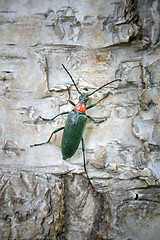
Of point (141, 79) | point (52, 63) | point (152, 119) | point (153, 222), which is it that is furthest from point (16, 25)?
point (153, 222)

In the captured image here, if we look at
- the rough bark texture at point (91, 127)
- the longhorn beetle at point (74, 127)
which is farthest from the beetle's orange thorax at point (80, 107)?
the rough bark texture at point (91, 127)

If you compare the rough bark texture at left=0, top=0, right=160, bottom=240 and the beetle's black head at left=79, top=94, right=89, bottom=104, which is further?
the beetle's black head at left=79, top=94, right=89, bottom=104

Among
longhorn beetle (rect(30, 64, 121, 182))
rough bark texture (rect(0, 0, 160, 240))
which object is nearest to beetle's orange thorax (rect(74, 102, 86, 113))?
longhorn beetle (rect(30, 64, 121, 182))

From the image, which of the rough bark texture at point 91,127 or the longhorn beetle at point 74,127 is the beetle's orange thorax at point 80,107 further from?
the rough bark texture at point 91,127

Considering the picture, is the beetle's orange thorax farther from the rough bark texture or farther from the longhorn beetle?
the rough bark texture

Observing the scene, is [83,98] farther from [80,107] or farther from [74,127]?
[74,127]

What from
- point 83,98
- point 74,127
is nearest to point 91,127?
point 74,127

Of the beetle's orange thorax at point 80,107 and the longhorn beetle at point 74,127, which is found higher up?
the beetle's orange thorax at point 80,107

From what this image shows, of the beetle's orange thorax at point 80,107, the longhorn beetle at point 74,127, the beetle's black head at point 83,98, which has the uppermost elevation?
the beetle's black head at point 83,98
